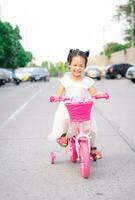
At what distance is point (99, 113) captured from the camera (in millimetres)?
16672

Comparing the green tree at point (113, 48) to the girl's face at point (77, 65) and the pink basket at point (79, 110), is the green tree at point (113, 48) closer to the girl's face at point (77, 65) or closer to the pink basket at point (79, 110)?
the girl's face at point (77, 65)

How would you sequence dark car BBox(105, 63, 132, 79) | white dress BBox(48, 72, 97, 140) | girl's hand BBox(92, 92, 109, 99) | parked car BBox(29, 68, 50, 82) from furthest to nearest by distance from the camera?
dark car BBox(105, 63, 132, 79), parked car BBox(29, 68, 50, 82), white dress BBox(48, 72, 97, 140), girl's hand BBox(92, 92, 109, 99)

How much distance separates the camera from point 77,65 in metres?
7.32

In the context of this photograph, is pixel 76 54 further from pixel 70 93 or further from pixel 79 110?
pixel 79 110

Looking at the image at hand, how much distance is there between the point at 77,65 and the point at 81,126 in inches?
29.1

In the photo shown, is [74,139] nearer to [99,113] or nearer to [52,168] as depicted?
[52,168]

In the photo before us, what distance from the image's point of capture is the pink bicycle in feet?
22.8

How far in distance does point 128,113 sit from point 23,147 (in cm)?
711

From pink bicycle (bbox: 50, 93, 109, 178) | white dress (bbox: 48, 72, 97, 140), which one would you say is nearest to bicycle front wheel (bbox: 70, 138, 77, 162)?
pink bicycle (bbox: 50, 93, 109, 178)

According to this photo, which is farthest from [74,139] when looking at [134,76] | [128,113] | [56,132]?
[134,76]

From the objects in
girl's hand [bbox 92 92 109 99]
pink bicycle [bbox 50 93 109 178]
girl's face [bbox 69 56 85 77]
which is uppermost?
girl's face [bbox 69 56 85 77]

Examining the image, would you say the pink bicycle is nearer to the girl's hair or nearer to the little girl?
the little girl

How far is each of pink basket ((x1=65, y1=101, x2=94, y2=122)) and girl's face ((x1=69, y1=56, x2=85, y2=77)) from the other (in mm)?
547

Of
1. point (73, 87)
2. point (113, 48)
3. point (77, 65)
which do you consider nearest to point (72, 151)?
point (73, 87)
